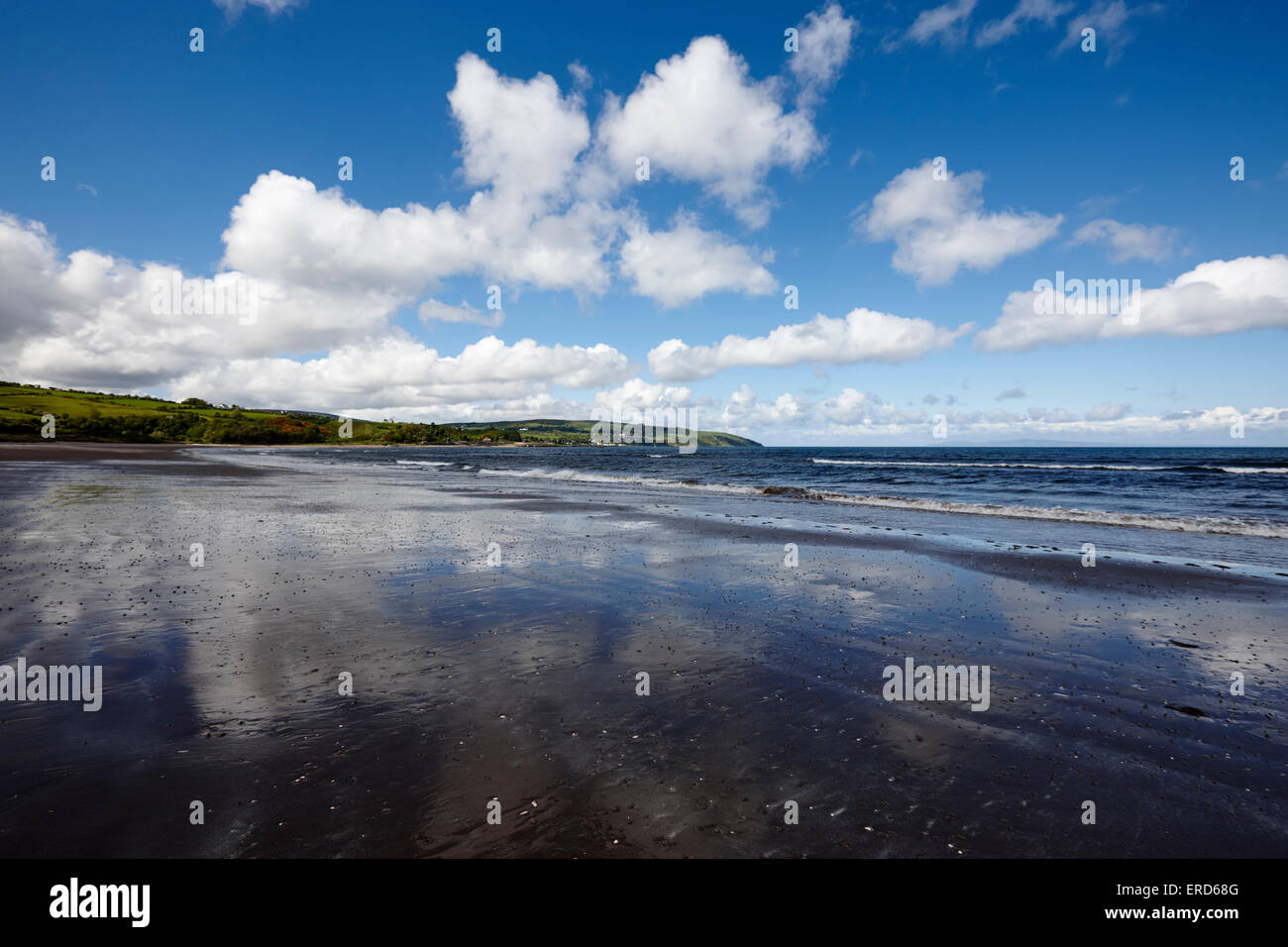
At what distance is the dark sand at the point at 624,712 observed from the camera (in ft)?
17.5

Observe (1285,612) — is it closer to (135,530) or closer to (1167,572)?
(1167,572)

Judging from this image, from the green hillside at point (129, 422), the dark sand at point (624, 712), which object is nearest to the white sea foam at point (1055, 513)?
the dark sand at point (624, 712)

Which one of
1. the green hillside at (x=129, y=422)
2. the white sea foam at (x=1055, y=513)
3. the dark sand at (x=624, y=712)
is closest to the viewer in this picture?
the dark sand at (x=624, y=712)

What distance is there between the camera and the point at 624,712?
765 cm

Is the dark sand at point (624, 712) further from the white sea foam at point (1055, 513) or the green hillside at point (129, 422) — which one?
the green hillside at point (129, 422)

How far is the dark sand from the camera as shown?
5.32 metres

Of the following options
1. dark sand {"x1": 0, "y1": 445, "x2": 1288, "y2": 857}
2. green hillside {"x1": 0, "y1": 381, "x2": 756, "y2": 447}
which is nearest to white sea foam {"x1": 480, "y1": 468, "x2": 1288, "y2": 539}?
dark sand {"x1": 0, "y1": 445, "x2": 1288, "y2": 857}

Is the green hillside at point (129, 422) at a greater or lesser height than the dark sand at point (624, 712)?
greater

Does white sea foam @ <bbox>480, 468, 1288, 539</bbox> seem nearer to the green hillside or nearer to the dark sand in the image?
the dark sand

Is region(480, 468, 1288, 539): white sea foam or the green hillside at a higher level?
the green hillside

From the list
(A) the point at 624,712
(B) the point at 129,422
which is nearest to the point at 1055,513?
(A) the point at 624,712

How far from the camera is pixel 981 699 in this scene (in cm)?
842

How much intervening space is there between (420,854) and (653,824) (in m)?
2.08
